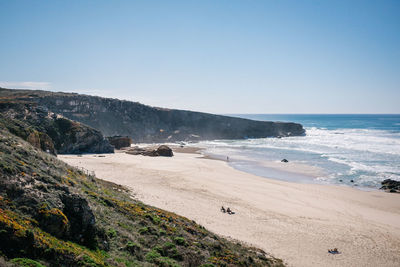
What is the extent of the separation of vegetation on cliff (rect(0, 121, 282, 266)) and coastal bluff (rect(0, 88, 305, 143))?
62553 mm

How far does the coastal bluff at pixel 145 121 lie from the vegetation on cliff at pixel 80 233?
62553 mm

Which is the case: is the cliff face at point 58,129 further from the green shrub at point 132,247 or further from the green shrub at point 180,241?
the green shrub at point 132,247

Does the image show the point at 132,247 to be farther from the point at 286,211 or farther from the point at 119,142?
the point at 119,142

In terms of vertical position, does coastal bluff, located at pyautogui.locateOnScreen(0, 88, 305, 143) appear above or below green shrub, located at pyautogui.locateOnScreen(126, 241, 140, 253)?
above

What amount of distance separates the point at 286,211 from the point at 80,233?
51.3 ft

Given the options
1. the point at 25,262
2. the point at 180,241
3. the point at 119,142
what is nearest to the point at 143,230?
the point at 180,241

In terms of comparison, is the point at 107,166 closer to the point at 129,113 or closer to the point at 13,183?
the point at 13,183

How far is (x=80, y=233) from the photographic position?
7.84 m

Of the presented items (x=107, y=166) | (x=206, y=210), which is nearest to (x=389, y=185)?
A: (x=206, y=210)

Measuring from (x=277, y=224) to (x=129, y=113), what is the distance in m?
70.5

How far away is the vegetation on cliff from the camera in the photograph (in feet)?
19.6

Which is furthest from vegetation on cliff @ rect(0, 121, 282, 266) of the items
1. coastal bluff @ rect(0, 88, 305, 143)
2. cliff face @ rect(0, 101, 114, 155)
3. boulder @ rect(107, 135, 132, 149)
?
coastal bluff @ rect(0, 88, 305, 143)

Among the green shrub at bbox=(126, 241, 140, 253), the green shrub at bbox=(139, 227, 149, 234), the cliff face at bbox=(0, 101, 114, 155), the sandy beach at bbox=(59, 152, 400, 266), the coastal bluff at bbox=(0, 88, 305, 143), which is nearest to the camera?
the green shrub at bbox=(126, 241, 140, 253)

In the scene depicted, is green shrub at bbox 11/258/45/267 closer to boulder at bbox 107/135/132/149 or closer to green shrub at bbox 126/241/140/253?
green shrub at bbox 126/241/140/253
